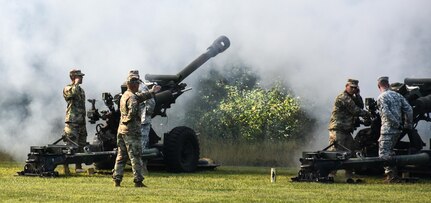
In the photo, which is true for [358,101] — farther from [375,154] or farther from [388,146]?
[388,146]

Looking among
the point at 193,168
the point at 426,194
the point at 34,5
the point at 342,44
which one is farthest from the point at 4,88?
the point at 426,194

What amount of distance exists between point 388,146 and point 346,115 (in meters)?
1.44

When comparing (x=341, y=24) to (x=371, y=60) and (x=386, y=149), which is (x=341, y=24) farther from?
(x=386, y=149)

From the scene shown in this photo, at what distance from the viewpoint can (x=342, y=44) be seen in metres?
27.0

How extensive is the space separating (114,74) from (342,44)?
611 centimetres

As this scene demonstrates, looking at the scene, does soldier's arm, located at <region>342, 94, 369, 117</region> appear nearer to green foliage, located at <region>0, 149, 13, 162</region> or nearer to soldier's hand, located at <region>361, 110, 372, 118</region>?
soldier's hand, located at <region>361, 110, 372, 118</region>

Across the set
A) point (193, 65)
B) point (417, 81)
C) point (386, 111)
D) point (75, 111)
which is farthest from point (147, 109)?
point (417, 81)

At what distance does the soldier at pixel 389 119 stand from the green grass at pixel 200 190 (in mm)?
560

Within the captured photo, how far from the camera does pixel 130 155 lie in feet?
63.6

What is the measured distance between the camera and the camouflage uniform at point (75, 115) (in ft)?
81.5

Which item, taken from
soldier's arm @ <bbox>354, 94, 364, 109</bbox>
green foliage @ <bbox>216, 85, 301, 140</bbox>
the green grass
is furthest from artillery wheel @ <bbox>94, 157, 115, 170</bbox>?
green foliage @ <bbox>216, 85, 301, 140</bbox>

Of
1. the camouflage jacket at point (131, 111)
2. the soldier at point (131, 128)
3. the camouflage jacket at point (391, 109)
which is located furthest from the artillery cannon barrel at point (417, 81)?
the camouflage jacket at point (131, 111)

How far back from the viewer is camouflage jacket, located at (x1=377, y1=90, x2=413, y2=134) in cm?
2169

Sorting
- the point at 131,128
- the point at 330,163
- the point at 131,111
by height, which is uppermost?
the point at 131,111
